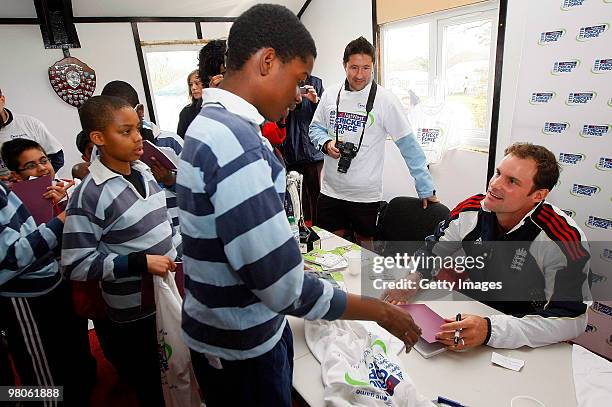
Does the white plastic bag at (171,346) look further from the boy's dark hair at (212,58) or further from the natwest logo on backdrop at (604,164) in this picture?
the natwest logo on backdrop at (604,164)

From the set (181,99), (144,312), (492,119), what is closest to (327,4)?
(181,99)

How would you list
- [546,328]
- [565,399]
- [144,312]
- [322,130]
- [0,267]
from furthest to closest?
1. [322,130]
2. [144,312]
3. [0,267]
4. [546,328]
5. [565,399]

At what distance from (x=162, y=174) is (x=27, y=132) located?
78.7 inches

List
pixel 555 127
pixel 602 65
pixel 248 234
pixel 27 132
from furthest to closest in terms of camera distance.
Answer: pixel 27 132 < pixel 555 127 < pixel 602 65 < pixel 248 234

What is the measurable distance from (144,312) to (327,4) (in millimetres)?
4381

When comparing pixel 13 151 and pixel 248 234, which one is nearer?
pixel 248 234

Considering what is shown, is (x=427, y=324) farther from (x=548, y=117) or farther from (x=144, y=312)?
(x=548, y=117)

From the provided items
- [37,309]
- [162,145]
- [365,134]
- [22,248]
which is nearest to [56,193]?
[22,248]

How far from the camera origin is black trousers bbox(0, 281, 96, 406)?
5.11ft

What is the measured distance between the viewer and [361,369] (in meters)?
1.09

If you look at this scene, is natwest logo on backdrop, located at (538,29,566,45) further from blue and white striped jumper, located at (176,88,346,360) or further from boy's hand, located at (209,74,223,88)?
blue and white striped jumper, located at (176,88,346,360)

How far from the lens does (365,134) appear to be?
8.86 feet

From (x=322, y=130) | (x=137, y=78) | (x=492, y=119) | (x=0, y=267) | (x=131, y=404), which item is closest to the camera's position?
(x=0, y=267)

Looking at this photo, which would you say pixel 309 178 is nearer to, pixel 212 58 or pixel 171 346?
pixel 212 58
